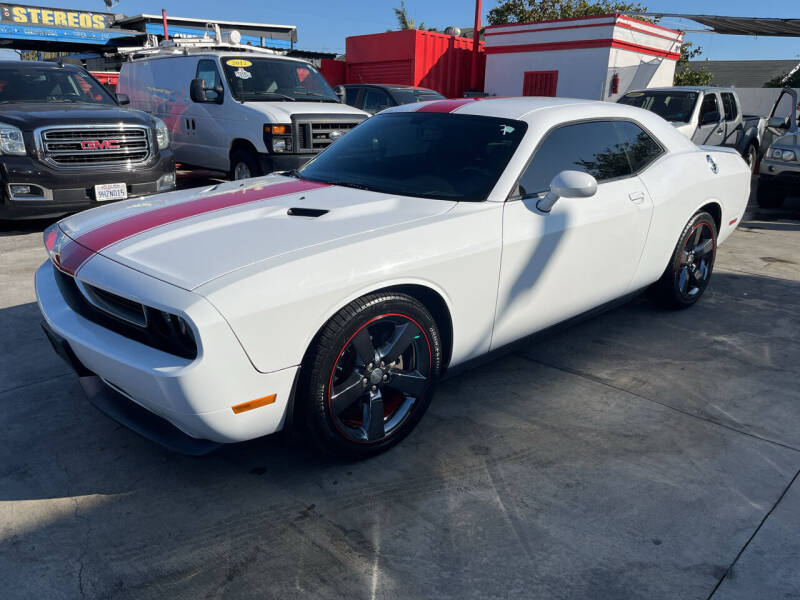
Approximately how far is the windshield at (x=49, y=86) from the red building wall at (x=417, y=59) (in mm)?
→ 14522

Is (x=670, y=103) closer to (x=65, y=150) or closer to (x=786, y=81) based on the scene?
(x=65, y=150)

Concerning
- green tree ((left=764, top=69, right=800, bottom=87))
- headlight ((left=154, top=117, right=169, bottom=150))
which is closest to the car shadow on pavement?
headlight ((left=154, top=117, right=169, bottom=150))

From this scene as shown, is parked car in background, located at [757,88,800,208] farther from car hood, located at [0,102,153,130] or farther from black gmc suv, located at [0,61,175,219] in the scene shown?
Answer: car hood, located at [0,102,153,130]

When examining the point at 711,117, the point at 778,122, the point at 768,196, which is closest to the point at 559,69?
the point at 711,117

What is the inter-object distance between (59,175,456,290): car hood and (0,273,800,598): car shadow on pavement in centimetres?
79

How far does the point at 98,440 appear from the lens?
2.87 m

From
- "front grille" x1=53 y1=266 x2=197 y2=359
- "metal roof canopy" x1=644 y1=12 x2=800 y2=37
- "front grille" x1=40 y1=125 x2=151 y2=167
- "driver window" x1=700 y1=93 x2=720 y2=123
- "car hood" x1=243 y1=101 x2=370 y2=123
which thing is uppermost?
"metal roof canopy" x1=644 y1=12 x2=800 y2=37

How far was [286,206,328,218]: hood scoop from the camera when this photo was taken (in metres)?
2.83

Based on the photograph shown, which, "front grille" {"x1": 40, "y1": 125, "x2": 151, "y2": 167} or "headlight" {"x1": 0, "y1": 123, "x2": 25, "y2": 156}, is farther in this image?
"front grille" {"x1": 40, "y1": 125, "x2": 151, "y2": 167}

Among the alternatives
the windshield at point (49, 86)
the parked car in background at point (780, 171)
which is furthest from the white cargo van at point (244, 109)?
the parked car in background at point (780, 171)

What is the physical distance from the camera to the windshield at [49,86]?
7223 mm

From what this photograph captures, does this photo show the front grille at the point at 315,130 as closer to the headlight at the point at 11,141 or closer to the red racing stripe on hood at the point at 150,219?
the headlight at the point at 11,141

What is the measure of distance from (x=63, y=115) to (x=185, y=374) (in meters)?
5.61

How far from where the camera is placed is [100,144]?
6.59m
